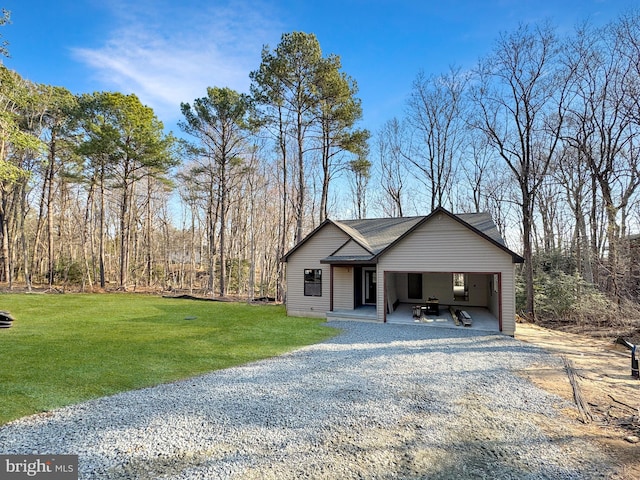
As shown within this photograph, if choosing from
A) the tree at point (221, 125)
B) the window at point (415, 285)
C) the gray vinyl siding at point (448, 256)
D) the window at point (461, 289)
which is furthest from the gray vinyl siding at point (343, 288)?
the tree at point (221, 125)

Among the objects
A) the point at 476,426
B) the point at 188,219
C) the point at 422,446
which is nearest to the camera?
the point at 422,446

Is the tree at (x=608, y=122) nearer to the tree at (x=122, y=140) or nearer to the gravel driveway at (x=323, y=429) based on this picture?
the gravel driveway at (x=323, y=429)

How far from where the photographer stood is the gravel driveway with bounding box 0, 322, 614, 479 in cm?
318

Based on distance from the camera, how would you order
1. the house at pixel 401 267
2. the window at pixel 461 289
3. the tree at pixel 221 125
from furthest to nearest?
the tree at pixel 221 125 < the window at pixel 461 289 < the house at pixel 401 267

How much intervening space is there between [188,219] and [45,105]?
12897mm

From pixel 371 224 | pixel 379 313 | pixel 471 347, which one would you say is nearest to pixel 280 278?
pixel 371 224

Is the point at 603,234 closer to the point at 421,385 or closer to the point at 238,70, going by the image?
the point at 421,385

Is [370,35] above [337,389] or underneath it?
above

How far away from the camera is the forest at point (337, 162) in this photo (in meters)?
14.1

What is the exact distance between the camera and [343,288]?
514 inches

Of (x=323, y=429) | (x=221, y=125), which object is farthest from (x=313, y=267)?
(x=221, y=125)

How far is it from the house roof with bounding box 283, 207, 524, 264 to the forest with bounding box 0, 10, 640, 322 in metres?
3.19

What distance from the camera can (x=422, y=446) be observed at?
3.59 m

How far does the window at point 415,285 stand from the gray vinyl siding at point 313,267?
15.2 ft
